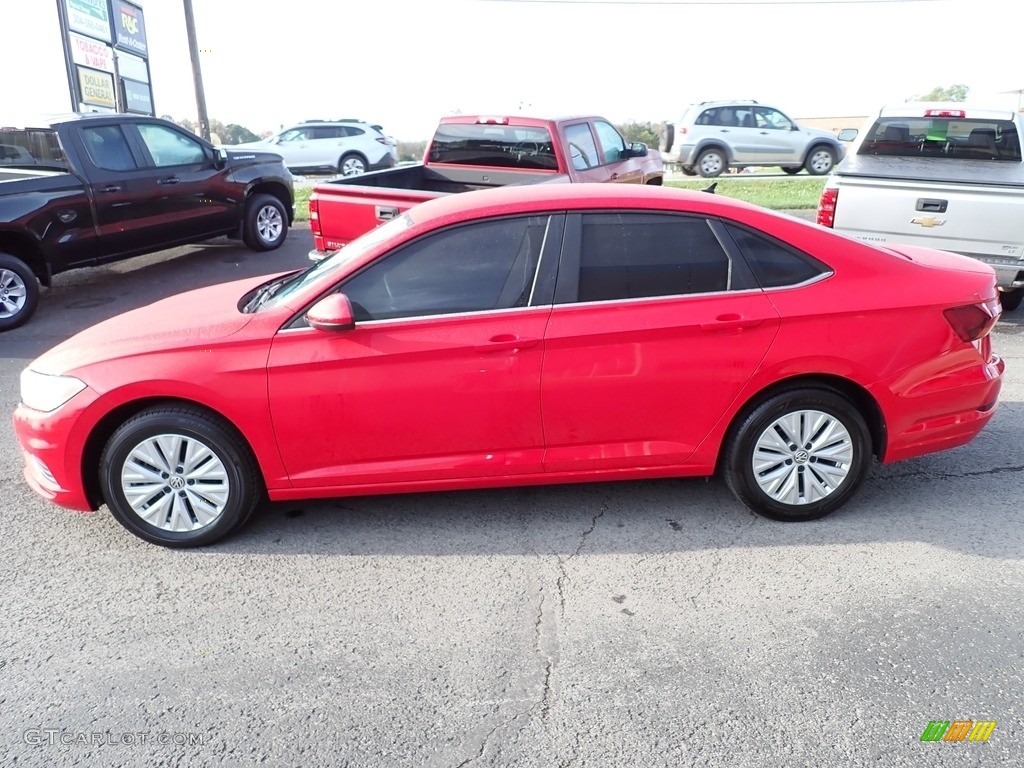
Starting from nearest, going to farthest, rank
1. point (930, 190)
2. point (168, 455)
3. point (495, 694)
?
point (495, 694) < point (168, 455) < point (930, 190)

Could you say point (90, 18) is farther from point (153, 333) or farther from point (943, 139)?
point (153, 333)

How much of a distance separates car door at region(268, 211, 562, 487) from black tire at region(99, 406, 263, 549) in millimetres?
264

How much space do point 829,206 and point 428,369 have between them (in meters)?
5.11

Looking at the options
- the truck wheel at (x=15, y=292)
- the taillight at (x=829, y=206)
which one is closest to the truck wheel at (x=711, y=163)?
the taillight at (x=829, y=206)

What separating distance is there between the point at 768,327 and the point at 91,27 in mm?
22711

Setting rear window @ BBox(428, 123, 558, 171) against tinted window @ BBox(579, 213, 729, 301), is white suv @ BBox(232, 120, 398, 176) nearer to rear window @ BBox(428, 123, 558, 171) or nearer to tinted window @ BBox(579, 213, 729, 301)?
rear window @ BBox(428, 123, 558, 171)

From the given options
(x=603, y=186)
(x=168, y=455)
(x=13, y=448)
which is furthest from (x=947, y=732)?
(x=13, y=448)

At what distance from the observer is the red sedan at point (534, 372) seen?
3990 mm

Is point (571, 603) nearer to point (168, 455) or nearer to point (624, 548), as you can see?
point (624, 548)

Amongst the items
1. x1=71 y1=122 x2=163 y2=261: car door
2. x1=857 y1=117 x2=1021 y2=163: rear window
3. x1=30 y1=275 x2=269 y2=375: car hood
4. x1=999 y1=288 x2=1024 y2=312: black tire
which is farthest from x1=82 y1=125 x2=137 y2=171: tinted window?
x1=999 y1=288 x2=1024 y2=312: black tire

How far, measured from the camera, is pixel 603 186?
14.6 feet

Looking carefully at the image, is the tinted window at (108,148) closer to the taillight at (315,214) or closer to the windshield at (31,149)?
the windshield at (31,149)

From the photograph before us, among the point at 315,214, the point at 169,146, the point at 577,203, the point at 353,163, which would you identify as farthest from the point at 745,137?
the point at 577,203

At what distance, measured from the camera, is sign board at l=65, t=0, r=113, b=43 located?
20.6 metres
